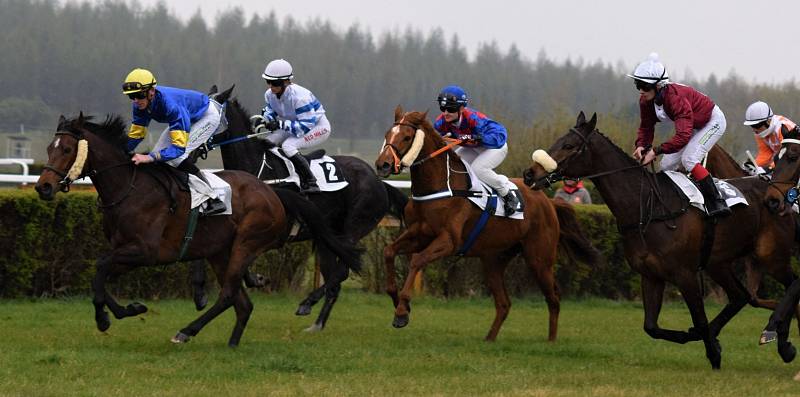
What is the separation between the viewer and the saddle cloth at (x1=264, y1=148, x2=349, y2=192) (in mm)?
9594

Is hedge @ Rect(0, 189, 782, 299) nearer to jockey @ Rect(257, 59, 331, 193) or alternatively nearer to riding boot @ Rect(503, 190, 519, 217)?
riding boot @ Rect(503, 190, 519, 217)

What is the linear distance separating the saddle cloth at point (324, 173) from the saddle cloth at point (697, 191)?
305cm

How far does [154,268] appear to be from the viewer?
11125 mm

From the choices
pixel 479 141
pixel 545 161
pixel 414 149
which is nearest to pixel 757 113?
pixel 479 141

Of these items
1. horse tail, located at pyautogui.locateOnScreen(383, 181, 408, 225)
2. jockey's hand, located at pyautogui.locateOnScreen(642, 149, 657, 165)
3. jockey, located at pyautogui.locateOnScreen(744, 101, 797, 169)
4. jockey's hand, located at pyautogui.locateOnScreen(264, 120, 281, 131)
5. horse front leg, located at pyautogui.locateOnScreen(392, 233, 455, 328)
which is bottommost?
horse front leg, located at pyautogui.locateOnScreen(392, 233, 455, 328)

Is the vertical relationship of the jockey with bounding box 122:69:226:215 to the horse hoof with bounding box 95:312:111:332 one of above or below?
above

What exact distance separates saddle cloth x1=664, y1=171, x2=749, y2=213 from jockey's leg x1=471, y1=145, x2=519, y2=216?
61.7 inches

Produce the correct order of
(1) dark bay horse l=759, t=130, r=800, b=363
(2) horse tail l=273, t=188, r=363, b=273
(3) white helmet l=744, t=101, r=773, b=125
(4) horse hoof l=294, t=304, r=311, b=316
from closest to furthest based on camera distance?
(1) dark bay horse l=759, t=130, r=800, b=363 < (2) horse tail l=273, t=188, r=363, b=273 < (4) horse hoof l=294, t=304, r=311, b=316 < (3) white helmet l=744, t=101, r=773, b=125

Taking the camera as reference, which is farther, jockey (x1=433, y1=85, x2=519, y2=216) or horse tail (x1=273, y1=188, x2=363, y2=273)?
jockey (x1=433, y1=85, x2=519, y2=216)

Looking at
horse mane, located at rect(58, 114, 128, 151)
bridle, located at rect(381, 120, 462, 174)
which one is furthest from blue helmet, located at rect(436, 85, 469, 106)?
horse mane, located at rect(58, 114, 128, 151)

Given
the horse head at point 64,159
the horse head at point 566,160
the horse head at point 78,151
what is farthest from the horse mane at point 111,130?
the horse head at point 566,160

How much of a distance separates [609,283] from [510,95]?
28.2 m

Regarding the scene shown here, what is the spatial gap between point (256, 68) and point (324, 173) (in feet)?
111

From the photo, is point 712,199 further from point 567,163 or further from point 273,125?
point 273,125
